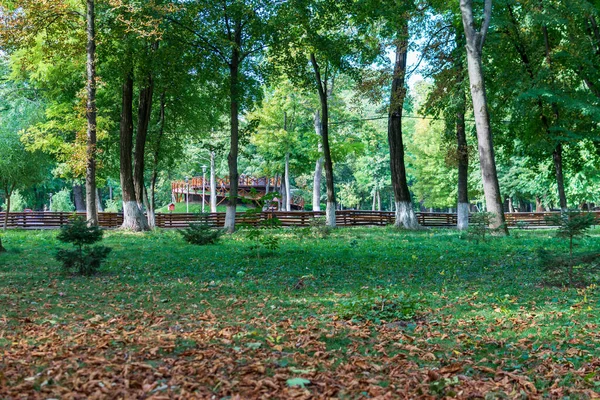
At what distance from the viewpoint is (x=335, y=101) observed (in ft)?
120

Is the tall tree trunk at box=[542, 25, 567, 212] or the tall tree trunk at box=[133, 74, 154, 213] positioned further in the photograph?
the tall tree trunk at box=[133, 74, 154, 213]

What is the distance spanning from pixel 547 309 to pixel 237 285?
440cm

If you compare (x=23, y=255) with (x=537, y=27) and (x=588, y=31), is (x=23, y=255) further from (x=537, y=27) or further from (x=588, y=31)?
(x=588, y=31)

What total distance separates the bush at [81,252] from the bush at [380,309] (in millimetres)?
4670

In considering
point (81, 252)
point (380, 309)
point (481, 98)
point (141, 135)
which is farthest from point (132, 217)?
point (380, 309)

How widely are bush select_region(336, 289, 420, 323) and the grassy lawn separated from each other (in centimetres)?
2

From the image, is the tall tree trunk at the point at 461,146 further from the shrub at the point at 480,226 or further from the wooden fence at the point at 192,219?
the wooden fence at the point at 192,219

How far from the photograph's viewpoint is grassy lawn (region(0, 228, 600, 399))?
3.96 meters

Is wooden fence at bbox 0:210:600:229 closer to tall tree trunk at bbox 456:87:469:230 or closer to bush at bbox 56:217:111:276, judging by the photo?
tall tree trunk at bbox 456:87:469:230

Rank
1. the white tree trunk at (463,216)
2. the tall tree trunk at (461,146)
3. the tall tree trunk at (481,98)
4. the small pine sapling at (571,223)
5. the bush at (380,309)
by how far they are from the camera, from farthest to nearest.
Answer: the white tree trunk at (463,216) → the tall tree trunk at (461,146) → the tall tree trunk at (481,98) → the small pine sapling at (571,223) → the bush at (380,309)

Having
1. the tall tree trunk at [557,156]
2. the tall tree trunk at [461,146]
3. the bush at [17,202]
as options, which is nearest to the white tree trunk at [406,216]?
the tall tree trunk at [461,146]

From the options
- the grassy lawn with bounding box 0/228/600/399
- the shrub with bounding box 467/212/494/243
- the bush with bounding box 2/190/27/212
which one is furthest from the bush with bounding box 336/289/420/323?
the bush with bounding box 2/190/27/212

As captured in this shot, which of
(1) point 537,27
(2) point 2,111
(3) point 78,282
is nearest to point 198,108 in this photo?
(2) point 2,111

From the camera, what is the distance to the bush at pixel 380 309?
20.3 ft
